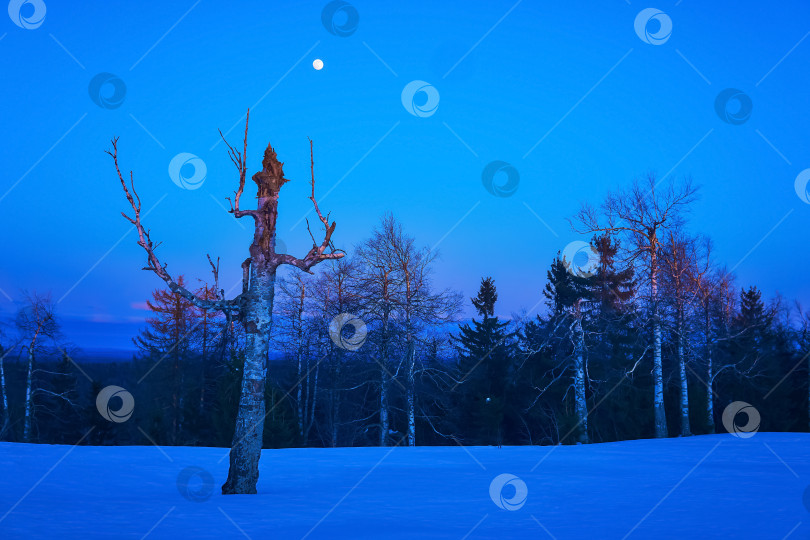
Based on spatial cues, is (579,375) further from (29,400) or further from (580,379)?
(29,400)

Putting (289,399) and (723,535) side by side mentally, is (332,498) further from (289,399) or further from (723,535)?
(289,399)

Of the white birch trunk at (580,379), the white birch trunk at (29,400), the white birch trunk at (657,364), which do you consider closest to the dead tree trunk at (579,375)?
the white birch trunk at (580,379)

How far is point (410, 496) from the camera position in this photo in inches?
323

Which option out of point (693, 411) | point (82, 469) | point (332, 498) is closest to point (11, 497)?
point (82, 469)

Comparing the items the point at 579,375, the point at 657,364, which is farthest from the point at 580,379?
the point at 657,364

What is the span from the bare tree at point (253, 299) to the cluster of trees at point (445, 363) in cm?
806

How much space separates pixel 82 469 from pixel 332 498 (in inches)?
221

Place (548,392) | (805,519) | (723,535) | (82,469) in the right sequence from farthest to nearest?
1. (548,392)
2. (82,469)
3. (805,519)
4. (723,535)

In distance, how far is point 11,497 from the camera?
25.5 feet

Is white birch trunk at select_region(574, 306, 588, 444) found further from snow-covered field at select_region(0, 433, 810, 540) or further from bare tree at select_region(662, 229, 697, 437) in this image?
snow-covered field at select_region(0, 433, 810, 540)

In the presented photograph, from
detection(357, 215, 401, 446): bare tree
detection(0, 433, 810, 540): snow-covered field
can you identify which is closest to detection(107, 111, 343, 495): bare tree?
detection(0, 433, 810, 540): snow-covered field

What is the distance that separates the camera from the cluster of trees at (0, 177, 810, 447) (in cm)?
2441

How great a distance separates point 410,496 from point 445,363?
19595 millimetres

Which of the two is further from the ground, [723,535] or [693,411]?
[693,411]
